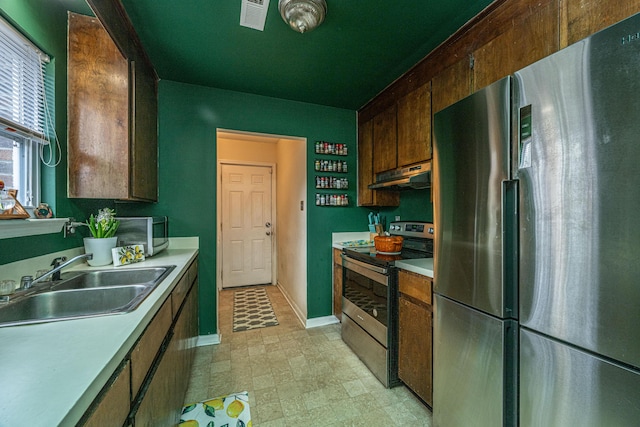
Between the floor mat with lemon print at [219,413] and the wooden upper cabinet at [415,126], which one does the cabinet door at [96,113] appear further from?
the wooden upper cabinet at [415,126]

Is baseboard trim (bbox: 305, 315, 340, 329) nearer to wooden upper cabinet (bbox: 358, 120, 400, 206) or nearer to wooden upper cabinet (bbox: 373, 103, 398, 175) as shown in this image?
wooden upper cabinet (bbox: 358, 120, 400, 206)

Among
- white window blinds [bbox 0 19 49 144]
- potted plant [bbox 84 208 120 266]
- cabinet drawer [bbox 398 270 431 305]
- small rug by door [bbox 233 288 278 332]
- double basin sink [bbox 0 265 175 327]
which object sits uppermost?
white window blinds [bbox 0 19 49 144]

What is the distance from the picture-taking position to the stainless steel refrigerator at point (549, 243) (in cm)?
76

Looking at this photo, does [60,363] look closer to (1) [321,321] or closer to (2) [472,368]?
(2) [472,368]

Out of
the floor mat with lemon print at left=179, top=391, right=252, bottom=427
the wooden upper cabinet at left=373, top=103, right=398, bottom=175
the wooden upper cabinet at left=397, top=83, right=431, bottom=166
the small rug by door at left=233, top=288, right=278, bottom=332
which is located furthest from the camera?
the small rug by door at left=233, top=288, right=278, bottom=332

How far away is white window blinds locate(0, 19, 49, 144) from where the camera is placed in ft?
4.03

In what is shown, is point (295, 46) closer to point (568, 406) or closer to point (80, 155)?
point (80, 155)

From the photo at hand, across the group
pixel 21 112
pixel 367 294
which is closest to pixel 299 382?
pixel 367 294

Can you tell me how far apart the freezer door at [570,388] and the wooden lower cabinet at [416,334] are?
550mm

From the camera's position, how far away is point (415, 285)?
1.64m

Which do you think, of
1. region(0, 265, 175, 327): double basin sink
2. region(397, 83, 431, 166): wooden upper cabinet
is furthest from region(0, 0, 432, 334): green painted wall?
region(397, 83, 431, 166): wooden upper cabinet

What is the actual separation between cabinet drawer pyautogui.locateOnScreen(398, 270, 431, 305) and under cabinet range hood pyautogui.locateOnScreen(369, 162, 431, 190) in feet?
2.35

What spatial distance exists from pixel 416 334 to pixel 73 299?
1.85 meters

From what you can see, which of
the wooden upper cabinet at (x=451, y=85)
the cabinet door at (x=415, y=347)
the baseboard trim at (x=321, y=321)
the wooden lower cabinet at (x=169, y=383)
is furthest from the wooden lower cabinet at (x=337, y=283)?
the wooden upper cabinet at (x=451, y=85)
